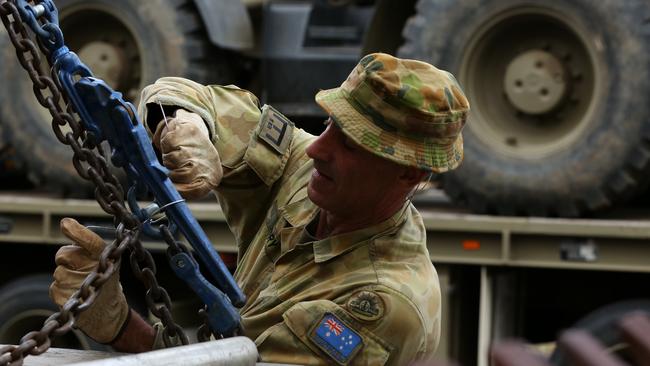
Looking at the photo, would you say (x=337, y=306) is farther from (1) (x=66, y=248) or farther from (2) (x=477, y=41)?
(2) (x=477, y=41)

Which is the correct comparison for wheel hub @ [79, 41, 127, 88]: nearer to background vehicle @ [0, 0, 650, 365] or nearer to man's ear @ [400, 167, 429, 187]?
background vehicle @ [0, 0, 650, 365]

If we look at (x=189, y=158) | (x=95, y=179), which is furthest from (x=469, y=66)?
(x=95, y=179)

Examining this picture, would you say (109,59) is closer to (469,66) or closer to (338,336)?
(469,66)

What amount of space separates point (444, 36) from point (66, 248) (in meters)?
3.20

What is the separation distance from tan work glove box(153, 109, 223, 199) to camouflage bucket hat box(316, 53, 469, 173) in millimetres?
292

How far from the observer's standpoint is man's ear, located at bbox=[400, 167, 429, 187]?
3.21 metres

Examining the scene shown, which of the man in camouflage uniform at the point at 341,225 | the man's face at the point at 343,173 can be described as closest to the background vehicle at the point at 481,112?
the man in camouflage uniform at the point at 341,225

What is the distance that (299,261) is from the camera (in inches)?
129

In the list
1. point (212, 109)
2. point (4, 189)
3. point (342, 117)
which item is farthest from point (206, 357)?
point (4, 189)

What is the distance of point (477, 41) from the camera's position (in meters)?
5.87

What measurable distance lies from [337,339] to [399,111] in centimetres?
51

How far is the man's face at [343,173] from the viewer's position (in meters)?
3.16

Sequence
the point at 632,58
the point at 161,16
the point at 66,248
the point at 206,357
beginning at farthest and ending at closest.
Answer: the point at 161,16
the point at 632,58
the point at 66,248
the point at 206,357

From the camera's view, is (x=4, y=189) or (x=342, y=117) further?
(x=4, y=189)
